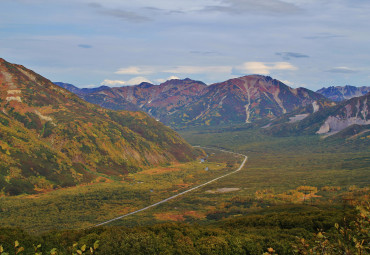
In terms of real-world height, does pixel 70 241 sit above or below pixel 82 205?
above

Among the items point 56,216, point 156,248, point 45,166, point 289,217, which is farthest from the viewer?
point 45,166

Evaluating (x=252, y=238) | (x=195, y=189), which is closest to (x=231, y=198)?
(x=195, y=189)

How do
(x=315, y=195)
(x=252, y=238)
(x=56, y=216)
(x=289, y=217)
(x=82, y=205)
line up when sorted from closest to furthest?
(x=252, y=238)
(x=289, y=217)
(x=56, y=216)
(x=82, y=205)
(x=315, y=195)

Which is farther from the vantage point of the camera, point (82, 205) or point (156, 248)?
point (82, 205)

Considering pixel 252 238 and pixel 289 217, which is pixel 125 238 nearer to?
pixel 252 238

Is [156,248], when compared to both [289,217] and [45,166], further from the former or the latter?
[45,166]

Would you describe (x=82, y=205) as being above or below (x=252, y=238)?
below

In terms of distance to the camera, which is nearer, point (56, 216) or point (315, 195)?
point (56, 216)

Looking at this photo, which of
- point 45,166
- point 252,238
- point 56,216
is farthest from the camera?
point 45,166

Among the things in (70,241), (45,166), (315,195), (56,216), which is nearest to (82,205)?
(56,216)
